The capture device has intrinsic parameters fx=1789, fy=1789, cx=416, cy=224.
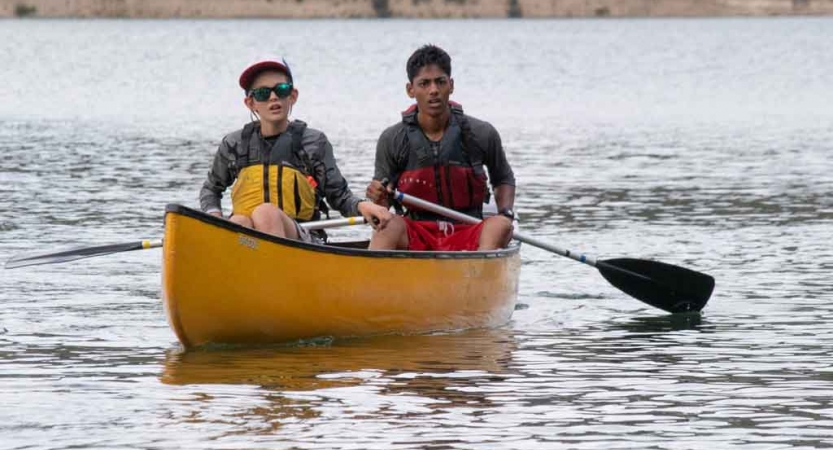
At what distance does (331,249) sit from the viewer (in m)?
9.58

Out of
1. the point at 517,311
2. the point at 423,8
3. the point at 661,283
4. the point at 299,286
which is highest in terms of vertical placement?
the point at 423,8

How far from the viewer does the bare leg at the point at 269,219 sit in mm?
9500

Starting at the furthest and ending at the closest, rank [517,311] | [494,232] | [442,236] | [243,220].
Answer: [517,311] < [442,236] < [494,232] < [243,220]

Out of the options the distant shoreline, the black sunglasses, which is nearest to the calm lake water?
the black sunglasses

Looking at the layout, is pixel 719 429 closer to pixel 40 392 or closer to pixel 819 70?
pixel 40 392

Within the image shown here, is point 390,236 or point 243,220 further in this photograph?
point 390,236

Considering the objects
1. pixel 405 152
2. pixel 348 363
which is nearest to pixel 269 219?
pixel 348 363

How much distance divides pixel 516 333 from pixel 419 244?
843 mm

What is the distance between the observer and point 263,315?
964 centimetres

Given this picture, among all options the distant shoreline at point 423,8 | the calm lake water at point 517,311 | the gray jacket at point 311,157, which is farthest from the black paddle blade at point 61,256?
the distant shoreline at point 423,8

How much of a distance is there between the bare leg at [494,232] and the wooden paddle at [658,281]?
972 millimetres

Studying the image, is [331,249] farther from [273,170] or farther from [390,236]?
[390,236]

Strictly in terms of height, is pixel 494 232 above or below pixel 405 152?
below

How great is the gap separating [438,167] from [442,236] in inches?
20.0
